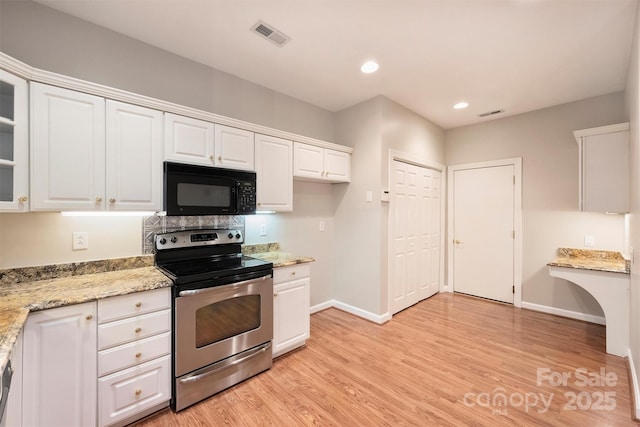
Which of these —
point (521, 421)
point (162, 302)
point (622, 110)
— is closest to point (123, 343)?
point (162, 302)

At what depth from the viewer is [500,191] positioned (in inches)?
160

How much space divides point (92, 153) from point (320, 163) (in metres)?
2.11

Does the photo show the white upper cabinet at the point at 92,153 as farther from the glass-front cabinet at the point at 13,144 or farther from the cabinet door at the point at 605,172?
the cabinet door at the point at 605,172

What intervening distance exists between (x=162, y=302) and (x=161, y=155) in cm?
110

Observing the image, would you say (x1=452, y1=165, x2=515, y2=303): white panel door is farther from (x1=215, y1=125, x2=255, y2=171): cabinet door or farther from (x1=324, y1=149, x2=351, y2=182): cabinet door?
(x1=215, y1=125, x2=255, y2=171): cabinet door

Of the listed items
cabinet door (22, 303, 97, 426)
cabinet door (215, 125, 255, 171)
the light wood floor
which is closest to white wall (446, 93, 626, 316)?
the light wood floor

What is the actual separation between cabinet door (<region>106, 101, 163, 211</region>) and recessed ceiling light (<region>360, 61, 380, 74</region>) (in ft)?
6.24

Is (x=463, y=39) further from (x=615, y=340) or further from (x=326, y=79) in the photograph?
(x=615, y=340)

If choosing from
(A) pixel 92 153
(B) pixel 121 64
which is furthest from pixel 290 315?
(B) pixel 121 64

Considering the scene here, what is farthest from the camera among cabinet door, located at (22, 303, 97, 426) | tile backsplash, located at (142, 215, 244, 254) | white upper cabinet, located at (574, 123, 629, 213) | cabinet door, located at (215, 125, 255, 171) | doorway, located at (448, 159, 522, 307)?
doorway, located at (448, 159, 522, 307)

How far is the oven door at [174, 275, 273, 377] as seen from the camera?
188cm

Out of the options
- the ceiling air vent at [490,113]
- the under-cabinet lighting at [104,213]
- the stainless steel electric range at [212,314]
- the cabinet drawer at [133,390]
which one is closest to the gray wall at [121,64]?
the under-cabinet lighting at [104,213]

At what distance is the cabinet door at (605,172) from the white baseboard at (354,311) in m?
2.49

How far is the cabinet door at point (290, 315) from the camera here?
2477 mm
